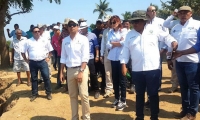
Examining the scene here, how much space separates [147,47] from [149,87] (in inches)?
27.4

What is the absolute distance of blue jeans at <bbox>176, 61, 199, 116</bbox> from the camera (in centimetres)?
465

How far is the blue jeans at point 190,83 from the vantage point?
4.65m

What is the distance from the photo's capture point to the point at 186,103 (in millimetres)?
4953

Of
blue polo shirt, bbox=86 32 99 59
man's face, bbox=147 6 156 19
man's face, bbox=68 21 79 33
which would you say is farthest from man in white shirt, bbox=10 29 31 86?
man's face, bbox=147 6 156 19

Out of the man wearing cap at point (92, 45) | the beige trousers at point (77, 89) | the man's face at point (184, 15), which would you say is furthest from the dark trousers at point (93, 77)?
the man's face at point (184, 15)

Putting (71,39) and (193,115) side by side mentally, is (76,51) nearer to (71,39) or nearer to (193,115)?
(71,39)

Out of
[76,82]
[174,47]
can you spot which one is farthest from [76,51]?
[174,47]

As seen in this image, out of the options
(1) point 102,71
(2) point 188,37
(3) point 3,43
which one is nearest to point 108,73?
(1) point 102,71

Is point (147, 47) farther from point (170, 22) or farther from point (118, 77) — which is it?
point (170, 22)

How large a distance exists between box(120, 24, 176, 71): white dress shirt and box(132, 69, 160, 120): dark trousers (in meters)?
0.10

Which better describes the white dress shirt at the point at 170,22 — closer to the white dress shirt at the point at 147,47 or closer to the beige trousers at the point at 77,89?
the white dress shirt at the point at 147,47

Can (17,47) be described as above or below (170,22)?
below

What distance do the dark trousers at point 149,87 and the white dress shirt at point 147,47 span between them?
10 centimetres

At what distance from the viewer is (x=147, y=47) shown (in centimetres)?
440
